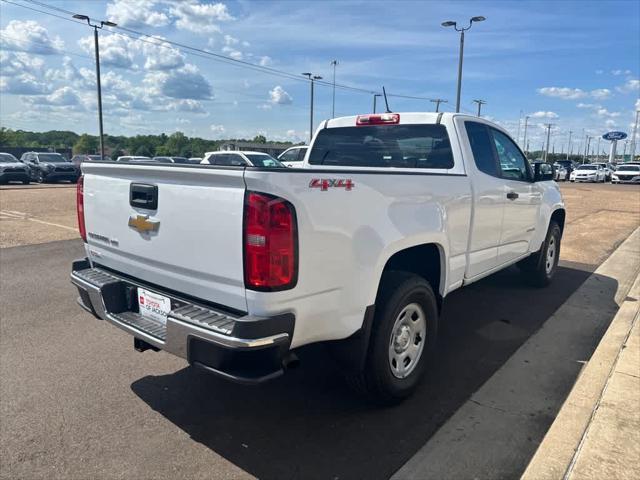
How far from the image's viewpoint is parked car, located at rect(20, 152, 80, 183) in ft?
85.6

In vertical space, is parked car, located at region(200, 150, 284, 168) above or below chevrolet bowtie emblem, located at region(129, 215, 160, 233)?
above

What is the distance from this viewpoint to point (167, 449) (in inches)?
114

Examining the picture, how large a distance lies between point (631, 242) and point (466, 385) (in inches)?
326

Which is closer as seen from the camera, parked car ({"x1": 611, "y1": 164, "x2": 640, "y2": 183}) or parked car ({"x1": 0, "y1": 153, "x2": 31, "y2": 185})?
parked car ({"x1": 0, "y1": 153, "x2": 31, "y2": 185})

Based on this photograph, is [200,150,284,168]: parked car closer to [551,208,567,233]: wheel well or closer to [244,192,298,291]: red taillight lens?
[551,208,567,233]: wheel well

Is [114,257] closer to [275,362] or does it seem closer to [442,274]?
[275,362]

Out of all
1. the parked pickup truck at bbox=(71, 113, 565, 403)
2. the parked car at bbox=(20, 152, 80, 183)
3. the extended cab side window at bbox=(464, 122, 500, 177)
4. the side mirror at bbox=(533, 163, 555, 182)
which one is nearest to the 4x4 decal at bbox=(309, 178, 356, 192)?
the parked pickup truck at bbox=(71, 113, 565, 403)

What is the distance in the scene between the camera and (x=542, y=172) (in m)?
5.57

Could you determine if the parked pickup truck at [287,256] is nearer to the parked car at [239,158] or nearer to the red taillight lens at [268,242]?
the red taillight lens at [268,242]

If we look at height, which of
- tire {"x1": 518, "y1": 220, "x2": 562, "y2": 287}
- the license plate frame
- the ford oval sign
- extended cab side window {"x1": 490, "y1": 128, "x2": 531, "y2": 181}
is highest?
the ford oval sign

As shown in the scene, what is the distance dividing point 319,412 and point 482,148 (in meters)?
2.80

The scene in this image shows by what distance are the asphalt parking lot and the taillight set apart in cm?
213

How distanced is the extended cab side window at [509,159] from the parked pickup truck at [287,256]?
56 centimetres

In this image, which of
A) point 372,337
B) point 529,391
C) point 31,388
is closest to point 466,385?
point 529,391
